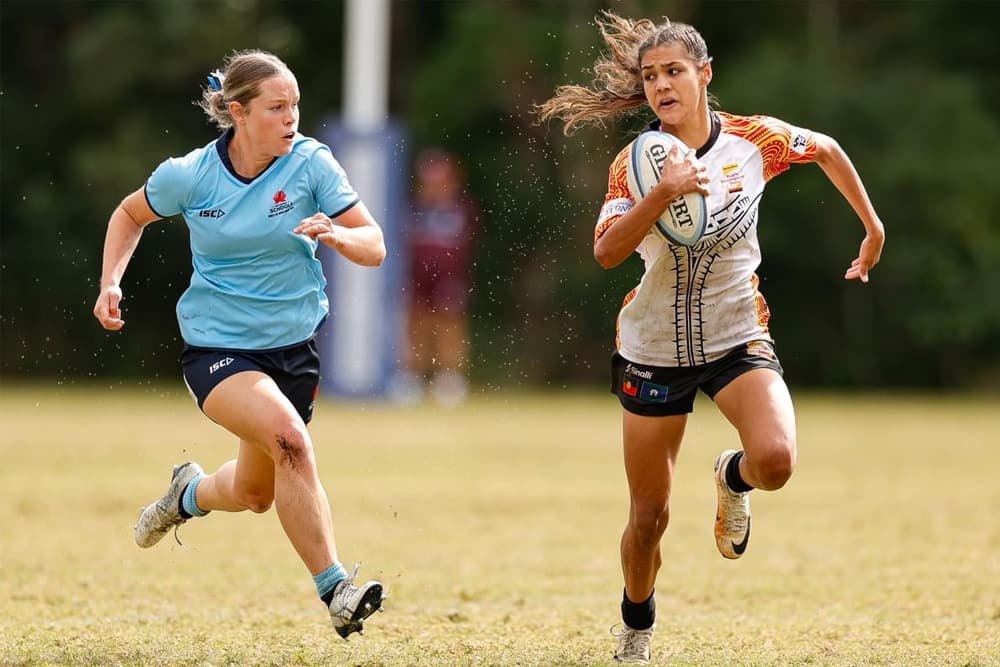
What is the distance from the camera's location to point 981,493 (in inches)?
419

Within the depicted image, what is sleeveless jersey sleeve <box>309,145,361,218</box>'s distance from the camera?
5.44m

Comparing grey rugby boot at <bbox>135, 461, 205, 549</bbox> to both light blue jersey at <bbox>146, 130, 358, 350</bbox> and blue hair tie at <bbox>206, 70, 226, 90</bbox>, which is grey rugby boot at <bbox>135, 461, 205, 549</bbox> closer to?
light blue jersey at <bbox>146, 130, 358, 350</bbox>

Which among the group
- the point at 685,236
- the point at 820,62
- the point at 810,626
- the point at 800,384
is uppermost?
the point at 820,62

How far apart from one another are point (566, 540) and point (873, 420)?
8.31 m

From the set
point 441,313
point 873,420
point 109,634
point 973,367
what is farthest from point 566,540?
point 973,367

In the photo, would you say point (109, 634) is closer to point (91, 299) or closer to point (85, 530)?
point (85, 530)

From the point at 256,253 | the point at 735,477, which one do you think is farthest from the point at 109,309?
the point at 735,477

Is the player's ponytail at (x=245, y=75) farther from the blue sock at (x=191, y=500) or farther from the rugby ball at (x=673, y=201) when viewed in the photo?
the blue sock at (x=191, y=500)

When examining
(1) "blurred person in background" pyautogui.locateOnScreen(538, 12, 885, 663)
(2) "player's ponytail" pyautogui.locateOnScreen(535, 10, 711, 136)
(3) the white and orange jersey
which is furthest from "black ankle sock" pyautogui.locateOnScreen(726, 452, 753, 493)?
(2) "player's ponytail" pyautogui.locateOnScreen(535, 10, 711, 136)

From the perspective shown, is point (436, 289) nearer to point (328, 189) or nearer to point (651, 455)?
point (328, 189)

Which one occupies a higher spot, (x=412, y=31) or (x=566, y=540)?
(x=412, y=31)

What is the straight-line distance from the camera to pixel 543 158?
21.8m

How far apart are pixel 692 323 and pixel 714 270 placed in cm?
19

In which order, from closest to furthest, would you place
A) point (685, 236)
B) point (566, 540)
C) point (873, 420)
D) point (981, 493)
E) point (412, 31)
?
point (685, 236)
point (566, 540)
point (981, 493)
point (873, 420)
point (412, 31)
